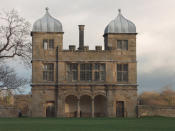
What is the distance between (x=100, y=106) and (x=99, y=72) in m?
4.11

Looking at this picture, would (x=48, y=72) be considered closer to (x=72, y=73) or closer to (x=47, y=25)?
(x=72, y=73)

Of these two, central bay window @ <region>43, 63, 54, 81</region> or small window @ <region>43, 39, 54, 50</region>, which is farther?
small window @ <region>43, 39, 54, 50</region>

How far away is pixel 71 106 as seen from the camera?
56.4m

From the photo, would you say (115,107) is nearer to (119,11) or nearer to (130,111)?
(130,111)

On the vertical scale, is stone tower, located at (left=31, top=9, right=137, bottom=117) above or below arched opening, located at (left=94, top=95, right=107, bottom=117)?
above

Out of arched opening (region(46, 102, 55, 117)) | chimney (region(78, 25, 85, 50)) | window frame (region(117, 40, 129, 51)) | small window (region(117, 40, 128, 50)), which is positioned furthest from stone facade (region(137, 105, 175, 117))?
chimney (region(78, 25, 85, 50))

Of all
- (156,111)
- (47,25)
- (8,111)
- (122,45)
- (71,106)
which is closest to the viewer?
(8,111)

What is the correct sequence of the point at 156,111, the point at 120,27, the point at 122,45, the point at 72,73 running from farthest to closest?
the point at 120,27 < the point at 122,45 < the point at 72,73 < the point at 156,111

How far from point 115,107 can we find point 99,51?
6.17 m

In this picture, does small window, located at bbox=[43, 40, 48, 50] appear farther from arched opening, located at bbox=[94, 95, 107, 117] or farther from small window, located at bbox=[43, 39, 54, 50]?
arched opening, located at bbox=[94, 95, 107, 117]

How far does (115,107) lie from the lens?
5544 cm

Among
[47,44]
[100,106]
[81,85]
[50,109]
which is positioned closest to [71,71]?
[81,85]

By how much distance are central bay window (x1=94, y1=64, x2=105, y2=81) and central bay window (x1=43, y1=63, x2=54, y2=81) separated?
4.55m

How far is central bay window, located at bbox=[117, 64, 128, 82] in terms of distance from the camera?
56281mm
